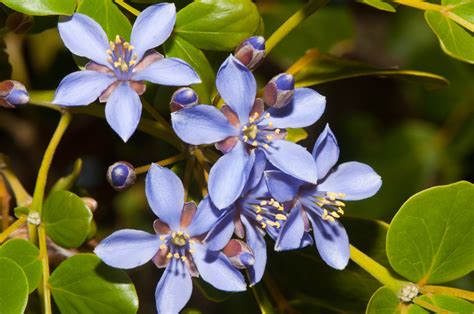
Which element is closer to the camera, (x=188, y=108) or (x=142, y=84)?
(x=188, y=108)

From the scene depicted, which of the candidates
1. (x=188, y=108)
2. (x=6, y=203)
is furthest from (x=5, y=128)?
(x=188, y=108)

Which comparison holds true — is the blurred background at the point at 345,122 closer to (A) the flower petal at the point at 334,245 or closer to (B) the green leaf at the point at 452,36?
(A) the flower petal at the point at 334,245

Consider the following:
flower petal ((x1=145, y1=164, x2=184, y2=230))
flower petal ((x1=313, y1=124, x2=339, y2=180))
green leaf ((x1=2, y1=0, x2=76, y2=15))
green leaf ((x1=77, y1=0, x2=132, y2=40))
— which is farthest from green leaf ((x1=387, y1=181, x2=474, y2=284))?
green leaf ((x1=2, y1=0, x2=76, y2=15))

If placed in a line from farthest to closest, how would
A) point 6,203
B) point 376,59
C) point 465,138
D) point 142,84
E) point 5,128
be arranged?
point 376,59, point 465,138, point 5,128, point 6,203, point 142,84

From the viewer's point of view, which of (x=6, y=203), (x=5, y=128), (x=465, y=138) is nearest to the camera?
Answer: (x=6, y=203)

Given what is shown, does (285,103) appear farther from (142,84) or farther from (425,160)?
(425,160)

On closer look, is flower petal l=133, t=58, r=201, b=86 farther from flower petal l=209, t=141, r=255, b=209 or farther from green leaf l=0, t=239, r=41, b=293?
A: green leaf l=0, t=239, r=41, b=293

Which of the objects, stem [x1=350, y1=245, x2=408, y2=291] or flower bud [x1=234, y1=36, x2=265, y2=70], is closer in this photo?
flower bud [x1=234, y1=36, x2=265, y2=70]

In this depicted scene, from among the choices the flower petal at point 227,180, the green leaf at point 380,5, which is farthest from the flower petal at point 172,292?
the green leaf at point 380,5

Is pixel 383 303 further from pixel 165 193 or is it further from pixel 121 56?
pixel 121 56
